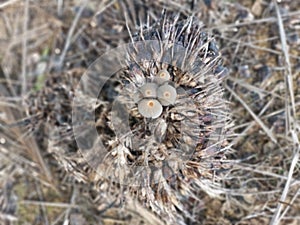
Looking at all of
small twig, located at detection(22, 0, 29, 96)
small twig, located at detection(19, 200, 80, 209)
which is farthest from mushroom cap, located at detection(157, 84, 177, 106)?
small twig, located at detection(22, 0, 29, 96)

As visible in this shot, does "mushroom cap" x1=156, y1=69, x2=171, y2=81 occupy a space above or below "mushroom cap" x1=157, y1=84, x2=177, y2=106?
above

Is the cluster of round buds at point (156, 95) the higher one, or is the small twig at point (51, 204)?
the cluster of round buds at point (156, 95)

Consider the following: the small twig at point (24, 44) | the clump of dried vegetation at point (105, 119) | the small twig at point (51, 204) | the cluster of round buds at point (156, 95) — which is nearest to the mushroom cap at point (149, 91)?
the cluster of round buds at point (156, 95)

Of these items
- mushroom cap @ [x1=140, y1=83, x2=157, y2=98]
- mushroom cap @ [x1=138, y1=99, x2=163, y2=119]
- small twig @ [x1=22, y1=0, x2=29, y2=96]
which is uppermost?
small twig @ [x1=22, y1=0, x2=29, y2=96]

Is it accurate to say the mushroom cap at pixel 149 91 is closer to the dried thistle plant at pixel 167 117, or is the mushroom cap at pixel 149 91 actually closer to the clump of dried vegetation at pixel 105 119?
the dried thistle plant at pixel 167 117

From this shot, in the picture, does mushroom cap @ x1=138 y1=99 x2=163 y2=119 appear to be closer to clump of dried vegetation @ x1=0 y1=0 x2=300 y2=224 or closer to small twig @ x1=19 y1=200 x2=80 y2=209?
clump of dried vegetation @ x1=0 y1=0 x2=300 y2=224

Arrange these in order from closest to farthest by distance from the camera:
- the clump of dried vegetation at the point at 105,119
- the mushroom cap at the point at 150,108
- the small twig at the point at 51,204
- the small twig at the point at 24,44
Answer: the mushroom cap at the point at 150,108 → the clump of dried vegetation at the point at 105,119 → the small twig at the point at 51,204 → the small twig at the point at 24,44

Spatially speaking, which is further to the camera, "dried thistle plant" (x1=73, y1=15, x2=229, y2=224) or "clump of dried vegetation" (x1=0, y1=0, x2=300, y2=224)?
"clump of dried vegetation" (x1=0, y1=0, x2=300, y2=224)

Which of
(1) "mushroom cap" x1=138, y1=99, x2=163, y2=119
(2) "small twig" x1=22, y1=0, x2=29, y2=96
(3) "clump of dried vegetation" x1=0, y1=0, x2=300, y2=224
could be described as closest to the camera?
(1) "mushroom cap" x1=138, y1=99, x2=163, y2=119
